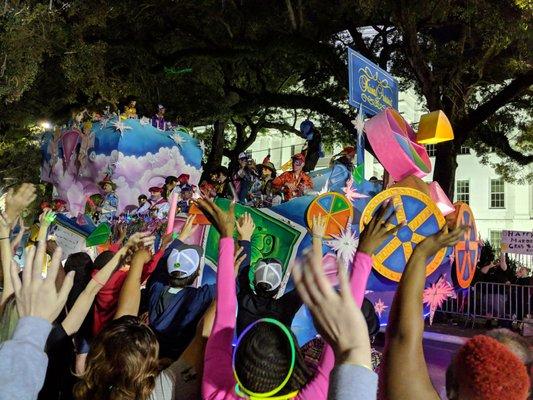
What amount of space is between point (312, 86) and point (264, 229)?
44.5 ft

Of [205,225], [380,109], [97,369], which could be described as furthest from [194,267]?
[380,109]

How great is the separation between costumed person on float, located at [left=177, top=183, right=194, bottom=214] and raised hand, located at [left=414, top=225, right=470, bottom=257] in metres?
7.44

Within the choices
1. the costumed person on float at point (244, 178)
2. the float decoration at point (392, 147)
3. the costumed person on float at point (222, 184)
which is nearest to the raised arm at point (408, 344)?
the float decoration at point (392, 147)

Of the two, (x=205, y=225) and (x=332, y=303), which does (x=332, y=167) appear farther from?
(x=332, y=303)

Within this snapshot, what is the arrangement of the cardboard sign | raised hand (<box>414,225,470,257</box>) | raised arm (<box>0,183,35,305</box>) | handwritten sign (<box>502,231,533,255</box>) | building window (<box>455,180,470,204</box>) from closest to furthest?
raised hand (<box>414,225,470,257</box>) → raised arm (<box>0,183,35,305</box>) → the cardboard sign → handwritten sign (<box>502,231,533,255</box>) → building window (<box>455,180,470,204</box>)

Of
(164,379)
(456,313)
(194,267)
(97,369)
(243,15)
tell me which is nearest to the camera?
(97,369)

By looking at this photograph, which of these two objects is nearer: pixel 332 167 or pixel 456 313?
pixel 332 167

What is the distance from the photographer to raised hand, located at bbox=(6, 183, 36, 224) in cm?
289

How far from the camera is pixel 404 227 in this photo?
662 centimetres

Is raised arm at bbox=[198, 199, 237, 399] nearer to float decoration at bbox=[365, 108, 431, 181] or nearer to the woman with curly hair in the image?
the woman with curly hair

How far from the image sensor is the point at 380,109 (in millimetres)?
7652

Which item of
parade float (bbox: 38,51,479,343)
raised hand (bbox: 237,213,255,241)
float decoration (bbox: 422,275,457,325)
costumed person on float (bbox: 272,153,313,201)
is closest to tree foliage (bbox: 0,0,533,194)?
parade float (bbox: 38,51,479,343)

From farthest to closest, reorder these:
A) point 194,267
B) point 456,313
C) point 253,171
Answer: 1. point 456,313
2. point 253,171
3. point 194,267

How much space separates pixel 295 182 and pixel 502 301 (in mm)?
8003
